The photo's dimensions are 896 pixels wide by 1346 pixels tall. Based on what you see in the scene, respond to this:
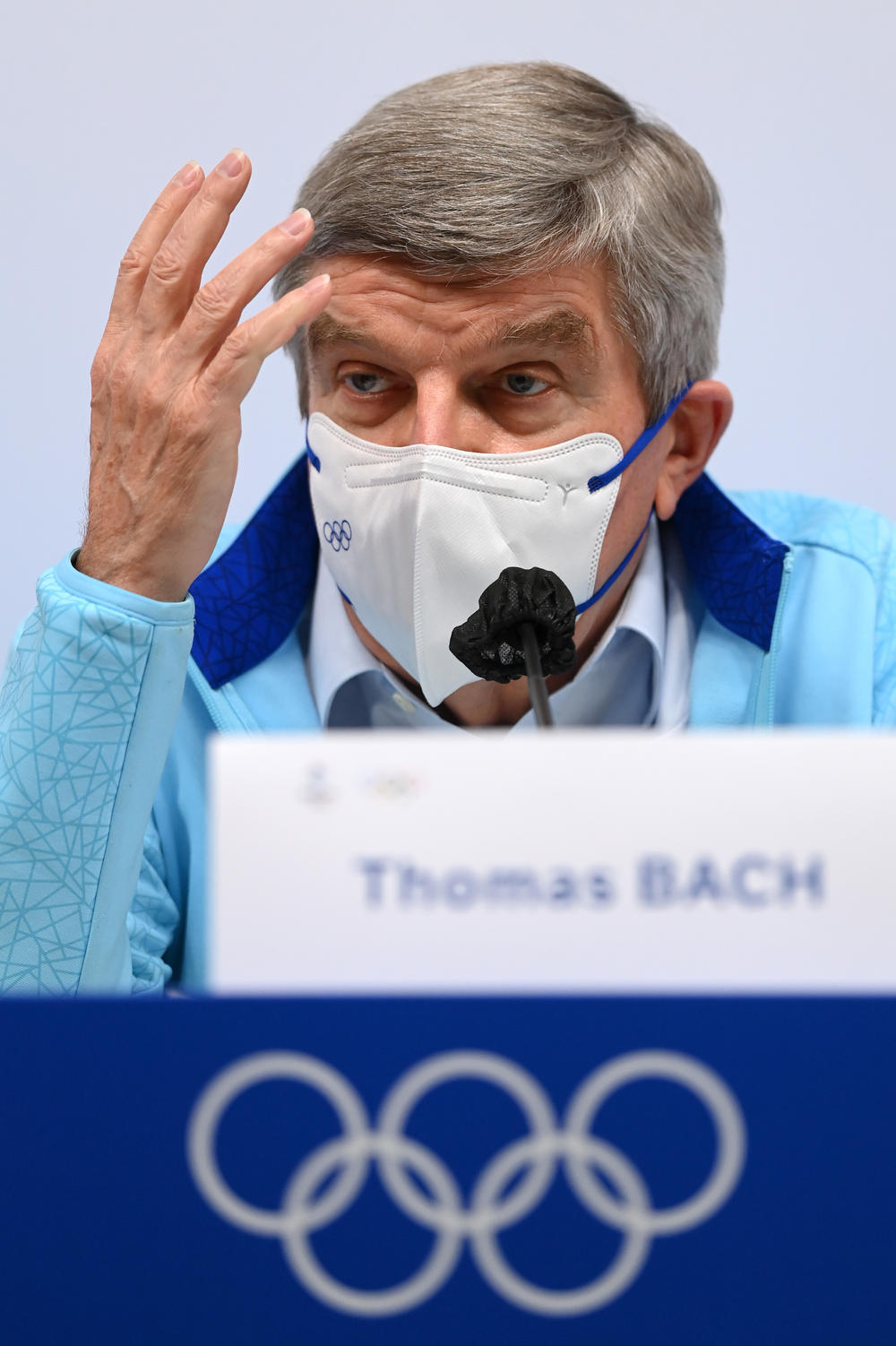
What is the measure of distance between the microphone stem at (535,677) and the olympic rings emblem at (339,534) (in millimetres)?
356

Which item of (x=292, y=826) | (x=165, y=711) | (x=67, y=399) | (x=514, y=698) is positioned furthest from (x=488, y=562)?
(x=67, y=399)

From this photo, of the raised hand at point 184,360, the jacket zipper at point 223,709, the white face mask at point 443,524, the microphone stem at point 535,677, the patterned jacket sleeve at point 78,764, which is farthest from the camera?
the jacket zipper at point 223,709

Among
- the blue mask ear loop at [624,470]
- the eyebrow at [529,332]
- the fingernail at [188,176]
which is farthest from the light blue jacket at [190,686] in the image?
the fingernail at [188,176]

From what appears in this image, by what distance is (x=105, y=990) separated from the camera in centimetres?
93

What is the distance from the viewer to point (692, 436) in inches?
52.6

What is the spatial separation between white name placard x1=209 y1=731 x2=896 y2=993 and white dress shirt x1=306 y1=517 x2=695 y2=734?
777 millimetres

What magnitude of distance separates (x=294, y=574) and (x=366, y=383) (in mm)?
257

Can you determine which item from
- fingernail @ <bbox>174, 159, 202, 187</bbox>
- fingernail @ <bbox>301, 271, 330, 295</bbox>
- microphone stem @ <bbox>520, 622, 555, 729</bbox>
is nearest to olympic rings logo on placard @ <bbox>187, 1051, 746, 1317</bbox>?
microphone stem @ <bbox>520, 622, 555, 729</bbox>

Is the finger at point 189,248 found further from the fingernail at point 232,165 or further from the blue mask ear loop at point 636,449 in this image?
the blue mask ear loop at point 636,449

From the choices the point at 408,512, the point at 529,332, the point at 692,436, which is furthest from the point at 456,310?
the point at 692,436

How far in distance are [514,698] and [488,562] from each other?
198mm

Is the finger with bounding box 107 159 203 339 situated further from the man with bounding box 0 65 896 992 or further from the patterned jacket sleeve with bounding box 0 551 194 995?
the patterned jacket sleeve with bounding box 0 551 194 995

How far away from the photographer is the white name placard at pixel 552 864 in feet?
1.52

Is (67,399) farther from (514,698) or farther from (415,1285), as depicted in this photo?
(415,1285)
